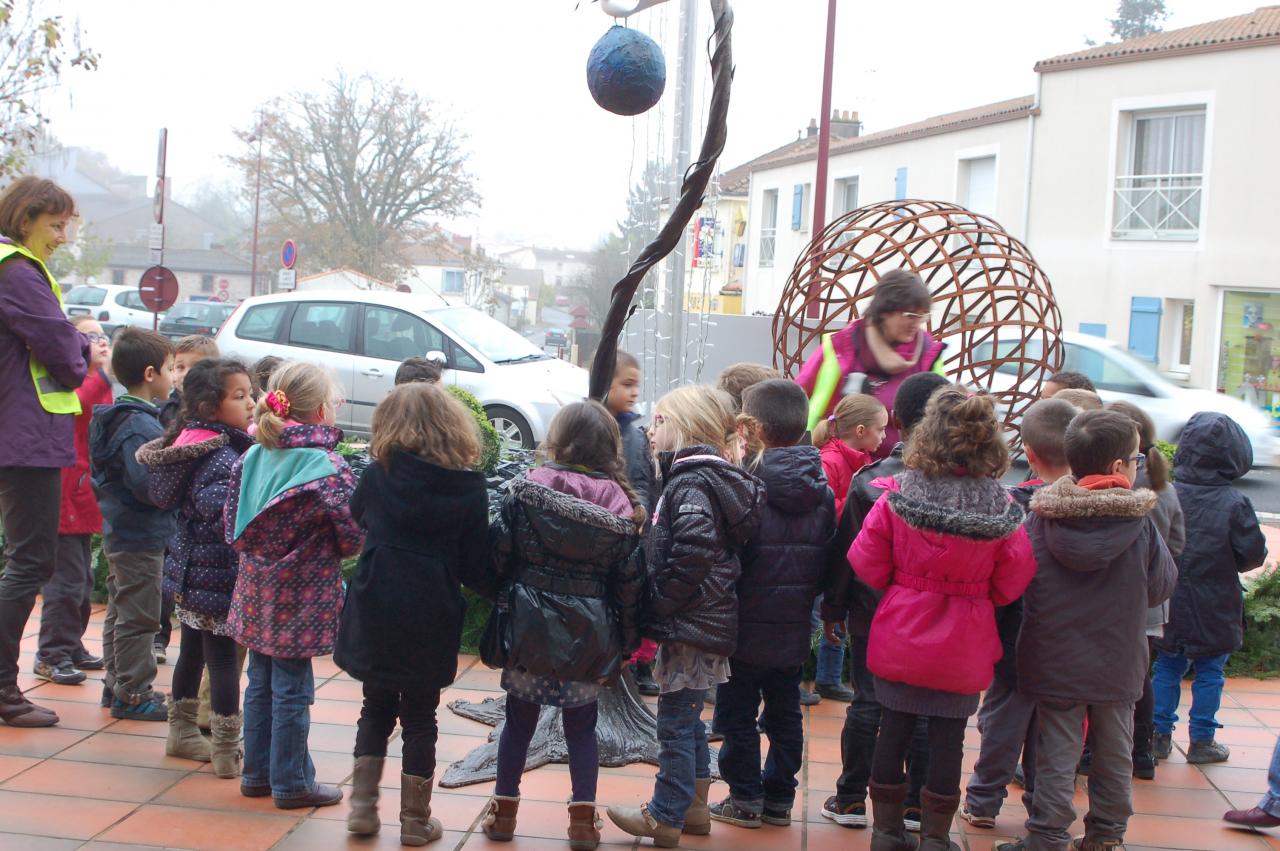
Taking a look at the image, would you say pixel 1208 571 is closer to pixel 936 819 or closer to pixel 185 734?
pixel 936 819

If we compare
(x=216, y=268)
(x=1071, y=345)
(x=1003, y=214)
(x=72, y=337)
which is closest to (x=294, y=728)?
(x=72, y=337)

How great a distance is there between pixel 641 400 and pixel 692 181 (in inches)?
143

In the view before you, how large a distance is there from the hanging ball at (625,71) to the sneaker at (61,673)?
297cm

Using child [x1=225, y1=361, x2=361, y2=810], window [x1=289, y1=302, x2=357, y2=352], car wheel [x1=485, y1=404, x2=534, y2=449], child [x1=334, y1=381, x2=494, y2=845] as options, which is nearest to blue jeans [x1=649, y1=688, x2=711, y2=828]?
child [x1=334, y1=381, x2=494, y2=845]

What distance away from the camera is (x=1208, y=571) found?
4.45 m

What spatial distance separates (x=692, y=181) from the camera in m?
4.06

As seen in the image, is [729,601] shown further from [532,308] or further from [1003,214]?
[532,308]

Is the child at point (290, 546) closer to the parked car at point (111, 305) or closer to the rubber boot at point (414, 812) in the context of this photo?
the rubber boot at point (414, 812)

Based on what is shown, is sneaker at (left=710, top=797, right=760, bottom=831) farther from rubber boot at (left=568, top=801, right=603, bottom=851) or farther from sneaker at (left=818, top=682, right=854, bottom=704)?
sneaker at (left=818, top=682, right=854, bottom=704)

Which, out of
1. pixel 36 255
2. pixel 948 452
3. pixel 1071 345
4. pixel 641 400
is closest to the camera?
pixel 948 452

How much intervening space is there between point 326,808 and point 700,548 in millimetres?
1420

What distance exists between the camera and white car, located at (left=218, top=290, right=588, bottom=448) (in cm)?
1073

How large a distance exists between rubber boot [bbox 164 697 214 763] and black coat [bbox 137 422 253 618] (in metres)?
0.43

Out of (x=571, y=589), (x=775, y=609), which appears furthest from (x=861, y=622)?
(x=571, y=589)
